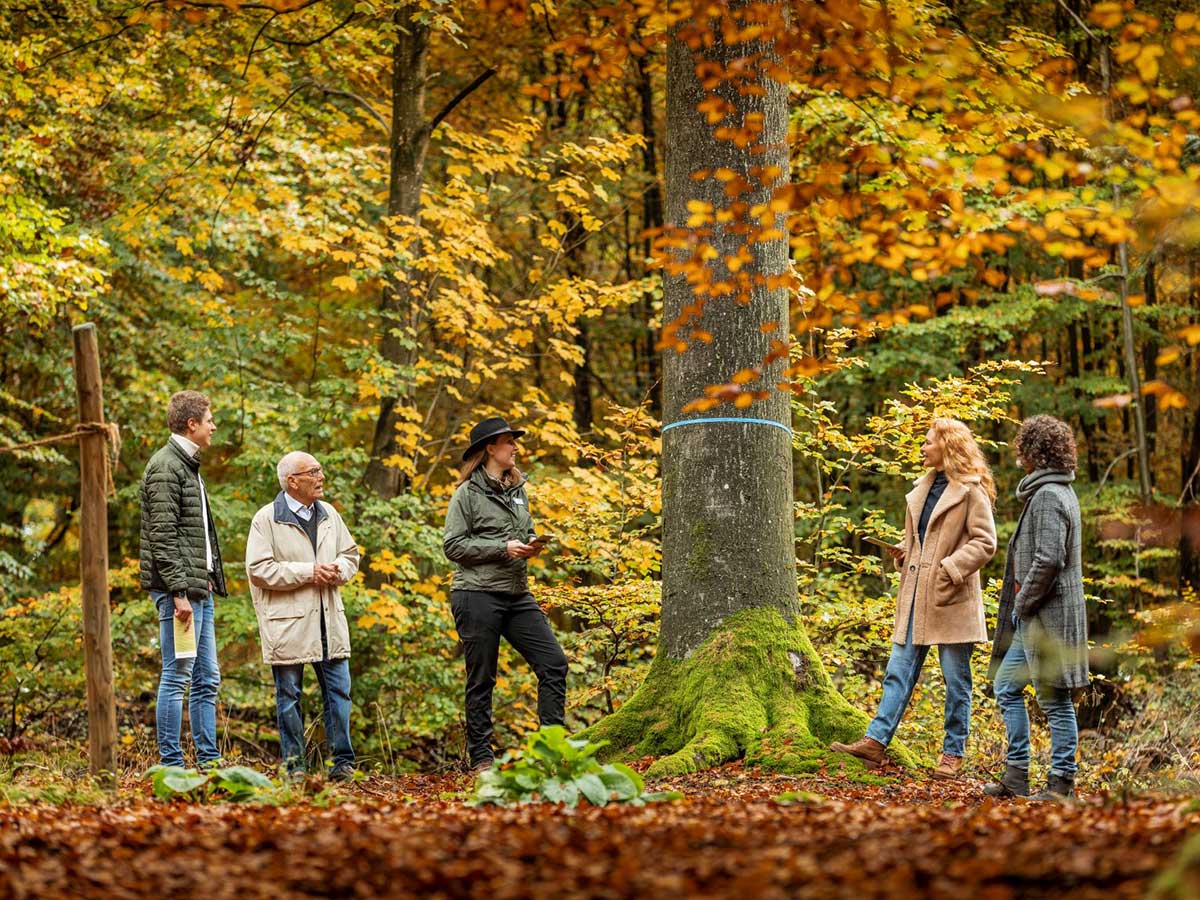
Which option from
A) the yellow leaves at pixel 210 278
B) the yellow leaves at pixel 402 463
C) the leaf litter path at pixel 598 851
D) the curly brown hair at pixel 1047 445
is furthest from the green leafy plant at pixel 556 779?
the yellow leaves at pixel 210 278

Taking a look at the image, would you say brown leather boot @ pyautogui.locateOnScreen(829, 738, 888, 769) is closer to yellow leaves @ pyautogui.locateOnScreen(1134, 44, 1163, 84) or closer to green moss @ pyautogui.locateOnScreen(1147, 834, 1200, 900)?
yellow leaves @ pyautogui.locateOnScreen(1134, 44, 1163, 84)

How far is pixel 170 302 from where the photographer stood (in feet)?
45.9

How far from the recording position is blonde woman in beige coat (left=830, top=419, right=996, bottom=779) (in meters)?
6.33

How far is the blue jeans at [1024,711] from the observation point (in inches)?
235

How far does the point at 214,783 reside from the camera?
192 inches

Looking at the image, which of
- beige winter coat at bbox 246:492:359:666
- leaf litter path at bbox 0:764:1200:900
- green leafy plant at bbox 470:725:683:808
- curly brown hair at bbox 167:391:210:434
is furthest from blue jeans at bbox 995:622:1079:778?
curly brown hair at bbox 167:391:210:434

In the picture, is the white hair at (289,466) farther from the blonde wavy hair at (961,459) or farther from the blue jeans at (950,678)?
the blonde wavy hair at (961,459)

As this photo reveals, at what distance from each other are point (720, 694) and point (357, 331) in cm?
1134

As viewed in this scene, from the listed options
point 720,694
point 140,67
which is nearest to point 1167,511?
point 720,694

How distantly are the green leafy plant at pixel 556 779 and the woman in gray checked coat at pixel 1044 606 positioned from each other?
2.38 meters

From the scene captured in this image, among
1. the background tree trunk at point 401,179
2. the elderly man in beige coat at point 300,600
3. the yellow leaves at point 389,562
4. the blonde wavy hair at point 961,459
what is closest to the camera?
the blonde wavy hair at point 961,459

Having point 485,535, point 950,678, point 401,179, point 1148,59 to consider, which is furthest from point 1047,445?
point 401,179

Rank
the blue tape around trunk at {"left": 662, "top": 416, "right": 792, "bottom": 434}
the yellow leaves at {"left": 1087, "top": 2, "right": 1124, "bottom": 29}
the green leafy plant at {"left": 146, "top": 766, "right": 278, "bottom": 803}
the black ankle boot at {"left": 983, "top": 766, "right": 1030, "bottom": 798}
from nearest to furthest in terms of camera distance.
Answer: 1. the yellow leaves at {"left": 1087, "top": 2, "right": 1124, "bottom": 29}
2. the green leafy plant at {"left": 146, "top": 766, "right": 278, "bottom": 803}
3. the black ankle boot at {"left": 983, "top": 766, "right": 1030, "bottom": 798}
4. the blue tape around trunk at {"left": 662, "top": 416, "right": 792, "bottom": 434}

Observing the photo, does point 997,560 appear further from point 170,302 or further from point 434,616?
point 170,302
